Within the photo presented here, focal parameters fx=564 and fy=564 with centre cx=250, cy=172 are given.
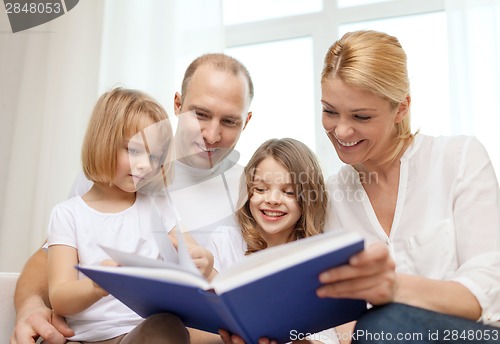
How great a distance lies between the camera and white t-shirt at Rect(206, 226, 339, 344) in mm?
1474

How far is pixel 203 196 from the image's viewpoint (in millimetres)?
1355

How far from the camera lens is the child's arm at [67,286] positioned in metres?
1.07

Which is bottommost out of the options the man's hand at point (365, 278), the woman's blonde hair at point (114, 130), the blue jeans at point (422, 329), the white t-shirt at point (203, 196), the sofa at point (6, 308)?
the sofa at point (6, 308)

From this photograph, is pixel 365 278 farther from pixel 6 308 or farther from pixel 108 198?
pixel 6 308

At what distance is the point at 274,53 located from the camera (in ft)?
8.56

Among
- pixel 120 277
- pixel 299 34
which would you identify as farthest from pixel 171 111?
pixel 120 277

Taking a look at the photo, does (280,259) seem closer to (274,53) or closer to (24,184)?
(274,53)

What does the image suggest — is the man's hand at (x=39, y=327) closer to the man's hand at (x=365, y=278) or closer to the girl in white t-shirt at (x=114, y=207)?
the girl in white t-shirt at (x=114, y=207)

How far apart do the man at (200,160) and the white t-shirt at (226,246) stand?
0.05m

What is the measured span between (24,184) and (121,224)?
5.01ft

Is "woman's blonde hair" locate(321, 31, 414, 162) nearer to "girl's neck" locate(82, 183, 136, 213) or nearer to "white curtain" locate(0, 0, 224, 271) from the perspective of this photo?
"girl's neck" locate(82, 183, 136, 213)

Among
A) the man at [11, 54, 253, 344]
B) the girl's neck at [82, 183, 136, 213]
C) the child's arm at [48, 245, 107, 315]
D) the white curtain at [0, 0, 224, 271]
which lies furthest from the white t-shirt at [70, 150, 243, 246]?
the white curtain at [0, 0, 224, 271]

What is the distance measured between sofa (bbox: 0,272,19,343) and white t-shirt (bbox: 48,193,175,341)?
21 centimetres

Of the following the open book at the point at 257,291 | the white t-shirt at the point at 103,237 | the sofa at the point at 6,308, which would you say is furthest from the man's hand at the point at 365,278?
the sofa at the point at 6,308
